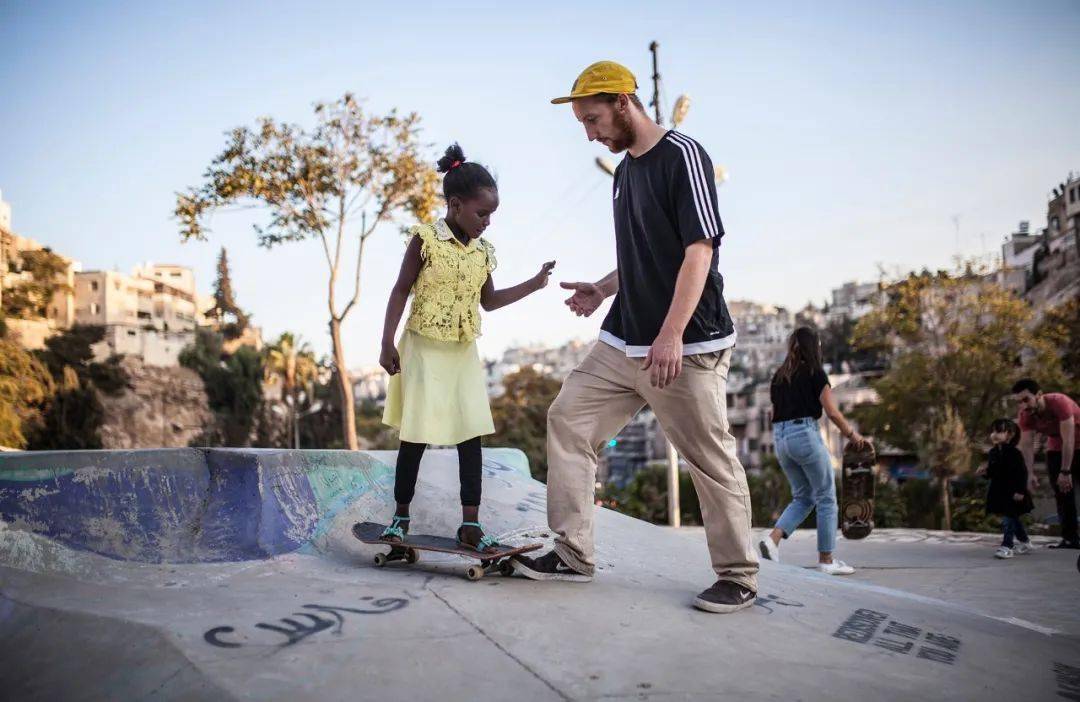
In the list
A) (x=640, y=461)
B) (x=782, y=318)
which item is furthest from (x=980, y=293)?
(x=782, y=318)

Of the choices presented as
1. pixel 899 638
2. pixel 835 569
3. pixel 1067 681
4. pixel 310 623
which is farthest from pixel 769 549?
pixel 310 623

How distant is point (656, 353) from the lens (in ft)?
10.8

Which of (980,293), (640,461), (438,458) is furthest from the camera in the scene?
(640,461)

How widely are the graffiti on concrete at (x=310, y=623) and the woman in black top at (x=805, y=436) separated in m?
4.20

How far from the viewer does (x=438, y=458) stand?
5.72m

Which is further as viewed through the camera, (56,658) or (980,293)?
(980,293)

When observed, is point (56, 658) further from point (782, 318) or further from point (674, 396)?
point (782, 318)

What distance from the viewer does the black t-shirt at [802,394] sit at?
6535 millimetres

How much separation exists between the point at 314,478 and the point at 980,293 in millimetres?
32187

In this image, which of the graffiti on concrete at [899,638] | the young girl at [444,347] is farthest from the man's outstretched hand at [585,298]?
the graffiti on concrete at [899,638]

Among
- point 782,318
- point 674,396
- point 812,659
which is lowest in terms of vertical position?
point 812,659

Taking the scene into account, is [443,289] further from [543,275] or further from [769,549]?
[769,549]

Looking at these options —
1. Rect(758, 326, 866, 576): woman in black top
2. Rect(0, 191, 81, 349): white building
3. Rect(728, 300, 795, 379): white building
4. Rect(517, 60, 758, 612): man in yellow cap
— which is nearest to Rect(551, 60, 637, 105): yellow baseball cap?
Rect(517, 60, 758, 612): man in yellow cap

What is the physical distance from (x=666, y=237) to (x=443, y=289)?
3.60ft
